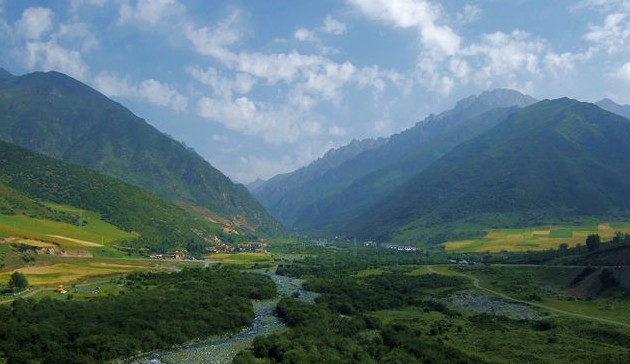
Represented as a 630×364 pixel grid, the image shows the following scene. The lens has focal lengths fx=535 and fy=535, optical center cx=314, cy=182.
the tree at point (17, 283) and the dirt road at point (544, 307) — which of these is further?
the tree at point (17, 283)

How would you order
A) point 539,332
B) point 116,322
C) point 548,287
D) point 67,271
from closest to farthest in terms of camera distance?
point 116,322
point 539,332
point 548,287
point 67,271

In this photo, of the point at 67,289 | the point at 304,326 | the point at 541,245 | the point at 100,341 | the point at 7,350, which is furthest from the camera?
the point at 541,245

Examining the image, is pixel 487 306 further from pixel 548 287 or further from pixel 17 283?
pixel 17 283

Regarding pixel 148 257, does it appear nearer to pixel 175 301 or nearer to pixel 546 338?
pixel 175 301

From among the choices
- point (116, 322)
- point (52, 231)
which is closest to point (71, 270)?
point (52, 231)

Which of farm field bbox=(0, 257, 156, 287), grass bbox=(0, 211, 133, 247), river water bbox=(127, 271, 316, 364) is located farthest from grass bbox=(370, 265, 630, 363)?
grass bbox=(0, 211, 133, 247)

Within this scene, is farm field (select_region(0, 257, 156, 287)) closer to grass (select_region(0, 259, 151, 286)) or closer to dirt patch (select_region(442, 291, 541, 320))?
grass (select_region(0, 259, 151, 286))

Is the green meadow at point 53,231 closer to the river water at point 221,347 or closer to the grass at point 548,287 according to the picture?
the river water at point 221,347

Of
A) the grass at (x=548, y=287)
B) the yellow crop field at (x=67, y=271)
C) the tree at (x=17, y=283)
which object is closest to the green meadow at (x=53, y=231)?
the yellow crop field at (x=67, y=271)

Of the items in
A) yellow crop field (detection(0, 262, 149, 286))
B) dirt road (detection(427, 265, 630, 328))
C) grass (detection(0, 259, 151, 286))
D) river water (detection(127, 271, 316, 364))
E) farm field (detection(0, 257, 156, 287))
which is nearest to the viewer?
river water (detection(127, 271, 316, 364))

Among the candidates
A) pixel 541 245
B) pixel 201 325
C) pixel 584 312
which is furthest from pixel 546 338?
pixel 541 245

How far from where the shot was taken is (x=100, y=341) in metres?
63.5

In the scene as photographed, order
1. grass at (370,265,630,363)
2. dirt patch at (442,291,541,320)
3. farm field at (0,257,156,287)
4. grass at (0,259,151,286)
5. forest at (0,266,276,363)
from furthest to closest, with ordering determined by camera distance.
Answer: farm field at (0,257,156,287) → grass at (0,259,151,286) → dirt patch at (442,291,541,320) → grass at (370,265,630,363) → forest at (0,266,276,363)

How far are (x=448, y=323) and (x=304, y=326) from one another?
22.6 metres
